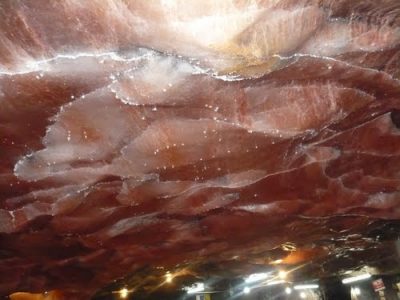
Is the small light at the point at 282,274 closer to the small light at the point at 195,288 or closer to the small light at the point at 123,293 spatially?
the small light at the point at 195,288

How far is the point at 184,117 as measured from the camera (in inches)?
148

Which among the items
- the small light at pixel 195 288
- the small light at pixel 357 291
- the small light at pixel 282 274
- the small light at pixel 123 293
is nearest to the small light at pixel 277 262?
the small light at pixel 282 274

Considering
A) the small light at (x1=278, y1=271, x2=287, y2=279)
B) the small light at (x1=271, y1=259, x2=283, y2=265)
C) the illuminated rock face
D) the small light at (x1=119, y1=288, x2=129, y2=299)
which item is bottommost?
the illuminated rock face

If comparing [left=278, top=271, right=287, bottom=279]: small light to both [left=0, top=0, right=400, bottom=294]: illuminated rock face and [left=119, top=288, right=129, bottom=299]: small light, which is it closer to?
[left=119, top=288, right=129, bottom=299]: small light

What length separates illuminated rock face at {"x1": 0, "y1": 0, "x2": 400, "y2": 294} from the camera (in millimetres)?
2818

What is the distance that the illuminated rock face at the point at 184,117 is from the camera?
2818 mm

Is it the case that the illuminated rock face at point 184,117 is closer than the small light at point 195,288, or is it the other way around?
the illuminated rock face at point 184,117

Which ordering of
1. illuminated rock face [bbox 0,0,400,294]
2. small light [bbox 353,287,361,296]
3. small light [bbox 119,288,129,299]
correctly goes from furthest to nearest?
1. small light [bbox 353,287,361,296]
2. small light [bbox 119,288,129,299]
3. illuminated rock face [bbox 0,0,400,294]

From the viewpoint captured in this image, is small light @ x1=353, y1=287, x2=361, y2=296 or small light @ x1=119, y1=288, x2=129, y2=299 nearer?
small light @ x1=119, y1=288, x2=129, y2=299

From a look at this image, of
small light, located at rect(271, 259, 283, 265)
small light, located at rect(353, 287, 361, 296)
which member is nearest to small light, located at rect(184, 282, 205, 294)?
small light, located at rect(271, 259, 283, 265)

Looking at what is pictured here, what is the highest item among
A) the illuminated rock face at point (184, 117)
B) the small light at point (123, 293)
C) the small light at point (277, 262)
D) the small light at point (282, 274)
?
the small light at point (282, 274)

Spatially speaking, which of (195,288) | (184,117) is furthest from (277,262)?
(184,117)

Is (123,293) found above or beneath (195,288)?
beneath

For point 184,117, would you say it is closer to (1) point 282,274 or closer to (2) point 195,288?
(1) point 282,274
